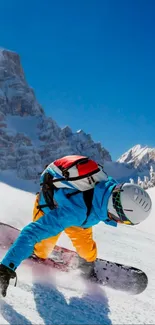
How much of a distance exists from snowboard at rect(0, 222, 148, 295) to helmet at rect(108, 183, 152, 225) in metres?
1.05

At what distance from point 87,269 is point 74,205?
1460 millimetres

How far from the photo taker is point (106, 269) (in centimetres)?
473

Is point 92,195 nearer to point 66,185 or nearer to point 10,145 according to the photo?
point 66,185

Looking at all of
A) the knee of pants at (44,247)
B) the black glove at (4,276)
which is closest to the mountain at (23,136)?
the knee of pants at (44,247)

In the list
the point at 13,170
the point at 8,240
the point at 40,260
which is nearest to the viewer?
the point at 40,260

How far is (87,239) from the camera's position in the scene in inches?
188

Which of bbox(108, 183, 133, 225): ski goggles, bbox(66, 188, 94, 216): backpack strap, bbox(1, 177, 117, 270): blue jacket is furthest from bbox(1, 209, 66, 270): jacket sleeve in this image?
Result: bbox(108, 183, 133, 225): ski goggles

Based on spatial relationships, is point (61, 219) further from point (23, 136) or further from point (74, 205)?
point (23, 136)

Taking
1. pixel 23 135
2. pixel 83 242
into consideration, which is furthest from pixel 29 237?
pixel 23 135

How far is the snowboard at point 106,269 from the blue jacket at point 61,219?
959 millimetres

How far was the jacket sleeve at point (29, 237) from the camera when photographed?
3375 millimetres

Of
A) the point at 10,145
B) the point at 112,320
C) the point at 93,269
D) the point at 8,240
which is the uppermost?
the point at 10,145

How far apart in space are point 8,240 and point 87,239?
121 centimetres

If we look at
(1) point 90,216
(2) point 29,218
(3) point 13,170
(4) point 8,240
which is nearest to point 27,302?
(1) point 90,216
